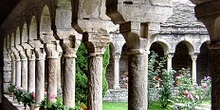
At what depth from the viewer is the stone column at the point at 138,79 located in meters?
3.24

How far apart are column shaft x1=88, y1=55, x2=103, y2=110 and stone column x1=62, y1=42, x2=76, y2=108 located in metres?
1.00

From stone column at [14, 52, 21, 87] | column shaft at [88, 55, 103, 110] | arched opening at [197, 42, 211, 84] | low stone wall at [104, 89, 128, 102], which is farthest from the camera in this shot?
arched opening at [197, 42, 211, 84]

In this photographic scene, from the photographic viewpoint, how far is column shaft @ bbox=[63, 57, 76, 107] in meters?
5.23

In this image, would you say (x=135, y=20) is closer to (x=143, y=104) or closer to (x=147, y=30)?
(x=147, y=30)

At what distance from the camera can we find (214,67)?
2.02 meters

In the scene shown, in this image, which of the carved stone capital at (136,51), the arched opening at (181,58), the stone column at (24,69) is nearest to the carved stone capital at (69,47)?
the carved stone capital at (136,51)

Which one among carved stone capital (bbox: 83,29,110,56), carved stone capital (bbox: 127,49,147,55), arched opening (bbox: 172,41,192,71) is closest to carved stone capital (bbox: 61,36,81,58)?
carved stone capital (bbox: 83,29,110,56)

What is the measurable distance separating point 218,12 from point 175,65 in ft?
56.5

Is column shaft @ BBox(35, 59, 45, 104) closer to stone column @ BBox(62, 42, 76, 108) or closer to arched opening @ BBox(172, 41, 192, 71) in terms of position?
stone column @ BBox(62, 42, 76, 108)

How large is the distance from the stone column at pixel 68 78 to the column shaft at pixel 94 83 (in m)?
1.00

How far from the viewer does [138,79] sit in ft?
10.7

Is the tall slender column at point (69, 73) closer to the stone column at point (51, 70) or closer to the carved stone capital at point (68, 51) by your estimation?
the carved stone capital at point (68, 51)

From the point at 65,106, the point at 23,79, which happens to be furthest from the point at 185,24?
the point at 65,106

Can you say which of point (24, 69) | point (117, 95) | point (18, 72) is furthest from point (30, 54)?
point (117, 95)
